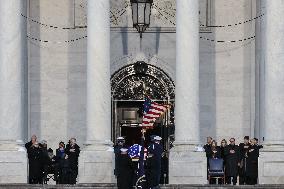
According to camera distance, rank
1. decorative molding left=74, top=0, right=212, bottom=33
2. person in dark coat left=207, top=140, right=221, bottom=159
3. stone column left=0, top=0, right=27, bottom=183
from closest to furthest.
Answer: stone column left=0, top=0, right=27, bottom=183
person in dark coat left=207, top=140, right=221, bottom=159
decorative molding left=74, top=0, right=212, bottom=33

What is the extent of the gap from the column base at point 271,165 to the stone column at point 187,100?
76.0 inches

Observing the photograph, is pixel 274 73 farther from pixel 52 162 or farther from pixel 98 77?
pixel 52 162

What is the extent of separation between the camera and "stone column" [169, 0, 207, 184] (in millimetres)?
36000

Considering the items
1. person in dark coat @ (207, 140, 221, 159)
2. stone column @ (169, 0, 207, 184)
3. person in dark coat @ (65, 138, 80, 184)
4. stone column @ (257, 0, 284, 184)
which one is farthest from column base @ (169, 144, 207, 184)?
person in dark coat @ (65, 138, 80, 184)

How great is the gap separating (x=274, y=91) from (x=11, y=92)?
8846 mm

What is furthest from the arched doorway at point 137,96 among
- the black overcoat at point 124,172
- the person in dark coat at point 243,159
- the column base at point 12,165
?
the black overcoat at point 124,172

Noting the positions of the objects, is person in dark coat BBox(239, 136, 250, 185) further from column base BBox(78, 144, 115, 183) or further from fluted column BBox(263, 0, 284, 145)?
column base BBox(78, 144, 115, 183)

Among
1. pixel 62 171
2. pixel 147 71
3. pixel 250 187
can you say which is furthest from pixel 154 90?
pixel 250 187

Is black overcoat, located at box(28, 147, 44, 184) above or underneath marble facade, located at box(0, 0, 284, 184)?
underneath

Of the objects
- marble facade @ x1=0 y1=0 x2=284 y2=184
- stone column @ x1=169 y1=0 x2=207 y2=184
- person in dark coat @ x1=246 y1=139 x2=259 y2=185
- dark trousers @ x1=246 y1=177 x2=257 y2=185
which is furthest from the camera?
marble facade @ x1=0 y1=0 x2=284 y2=184

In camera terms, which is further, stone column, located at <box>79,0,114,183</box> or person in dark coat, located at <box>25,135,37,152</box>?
person in dark coat, located at <box>25,135,37,152</box>

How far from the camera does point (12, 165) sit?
35750 mm

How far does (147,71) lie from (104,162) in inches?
287

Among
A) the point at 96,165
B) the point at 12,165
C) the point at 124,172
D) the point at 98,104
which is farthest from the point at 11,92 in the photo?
the point at 124,172
